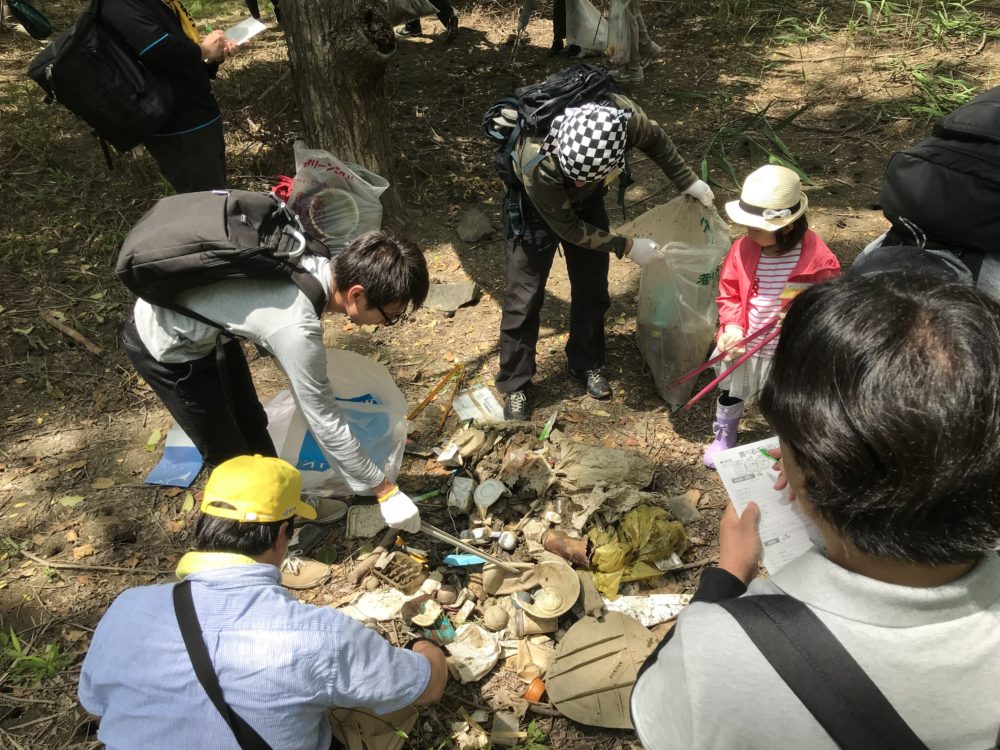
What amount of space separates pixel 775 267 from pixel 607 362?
122 cm

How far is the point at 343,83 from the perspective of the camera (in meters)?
3.80

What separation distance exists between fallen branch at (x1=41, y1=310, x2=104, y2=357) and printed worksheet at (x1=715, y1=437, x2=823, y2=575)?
11.6 feet

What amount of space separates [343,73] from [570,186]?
6.17 ft

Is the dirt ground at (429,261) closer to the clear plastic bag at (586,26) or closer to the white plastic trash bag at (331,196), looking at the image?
the clear plastic bag at (586,26)

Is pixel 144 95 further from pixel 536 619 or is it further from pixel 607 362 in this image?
pixel 536 619

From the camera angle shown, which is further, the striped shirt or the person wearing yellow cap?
the striped shirt

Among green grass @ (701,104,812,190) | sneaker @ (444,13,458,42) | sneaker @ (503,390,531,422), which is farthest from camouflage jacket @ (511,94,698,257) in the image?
sneaker @ (444,13,458,42)

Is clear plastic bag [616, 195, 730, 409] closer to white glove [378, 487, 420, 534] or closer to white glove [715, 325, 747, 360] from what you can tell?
white glove [715, 325, 747, 360]

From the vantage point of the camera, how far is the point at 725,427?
2.90 metres

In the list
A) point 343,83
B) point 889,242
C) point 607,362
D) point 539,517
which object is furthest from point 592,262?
point 343,83

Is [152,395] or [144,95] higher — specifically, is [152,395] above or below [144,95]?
below

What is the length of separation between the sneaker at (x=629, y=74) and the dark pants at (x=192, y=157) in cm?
395

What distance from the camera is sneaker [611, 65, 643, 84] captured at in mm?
6242

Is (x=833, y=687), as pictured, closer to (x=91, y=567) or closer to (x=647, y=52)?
(x=91, y=567)
